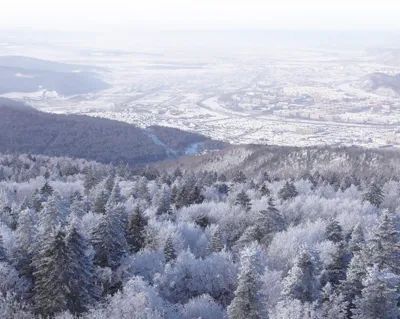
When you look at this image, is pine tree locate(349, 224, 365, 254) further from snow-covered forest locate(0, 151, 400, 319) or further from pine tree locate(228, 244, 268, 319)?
pine tree locate(228, 244, 268, 319)

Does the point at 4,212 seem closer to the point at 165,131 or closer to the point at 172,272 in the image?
the point at 172,272

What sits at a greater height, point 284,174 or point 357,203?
point 357,203

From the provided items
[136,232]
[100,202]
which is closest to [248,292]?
[136,232]

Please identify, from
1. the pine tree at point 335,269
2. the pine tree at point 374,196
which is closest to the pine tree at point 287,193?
the pine tree at point 374,196

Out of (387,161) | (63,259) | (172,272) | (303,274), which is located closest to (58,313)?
(63,259)

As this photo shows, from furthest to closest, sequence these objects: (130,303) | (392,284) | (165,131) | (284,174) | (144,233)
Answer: (165,131) → (284,174) → (144,233) → (392,284) → (130,303)


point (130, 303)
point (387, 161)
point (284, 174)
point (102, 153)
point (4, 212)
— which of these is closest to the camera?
point (130, 303)

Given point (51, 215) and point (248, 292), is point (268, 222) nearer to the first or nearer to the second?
point (51, 215)
